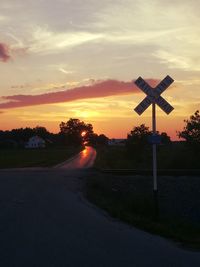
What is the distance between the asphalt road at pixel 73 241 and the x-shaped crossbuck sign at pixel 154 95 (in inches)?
145

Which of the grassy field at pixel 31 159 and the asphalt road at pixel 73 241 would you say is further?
the grassy field at pixel 31 159

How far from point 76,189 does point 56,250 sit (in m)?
15.0

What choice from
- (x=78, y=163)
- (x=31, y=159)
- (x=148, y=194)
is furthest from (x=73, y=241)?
(x=31, y=159)

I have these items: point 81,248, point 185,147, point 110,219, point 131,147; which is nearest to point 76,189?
point 110,219

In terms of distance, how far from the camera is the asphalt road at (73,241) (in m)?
10.7

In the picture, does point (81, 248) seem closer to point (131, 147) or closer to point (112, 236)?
point (112, 236)

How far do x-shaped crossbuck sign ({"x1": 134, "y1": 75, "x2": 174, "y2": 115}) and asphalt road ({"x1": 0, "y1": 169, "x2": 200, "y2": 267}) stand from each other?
3.69 metres

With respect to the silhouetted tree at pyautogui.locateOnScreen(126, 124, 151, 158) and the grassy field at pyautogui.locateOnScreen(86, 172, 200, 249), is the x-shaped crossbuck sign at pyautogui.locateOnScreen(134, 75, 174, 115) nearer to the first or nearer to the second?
the grassy field at pyautogui.locateOnScreen(86, 172, 200, 249)

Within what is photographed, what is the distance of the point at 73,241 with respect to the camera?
12453 millimetres

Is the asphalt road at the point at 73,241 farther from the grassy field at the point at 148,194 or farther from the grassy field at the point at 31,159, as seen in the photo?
the grassy field at the point at 31,159

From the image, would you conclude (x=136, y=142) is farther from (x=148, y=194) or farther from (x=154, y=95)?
(x=154, y=95)

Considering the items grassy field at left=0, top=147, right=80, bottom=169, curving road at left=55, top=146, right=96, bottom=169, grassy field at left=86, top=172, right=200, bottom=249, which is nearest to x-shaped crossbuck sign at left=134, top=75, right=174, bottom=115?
grassy field at left=86, top=172, right=200, bottom=249

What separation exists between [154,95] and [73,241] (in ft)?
25.3

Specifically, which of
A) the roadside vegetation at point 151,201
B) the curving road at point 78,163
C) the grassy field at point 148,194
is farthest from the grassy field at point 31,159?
the grassy field at point 148,194
